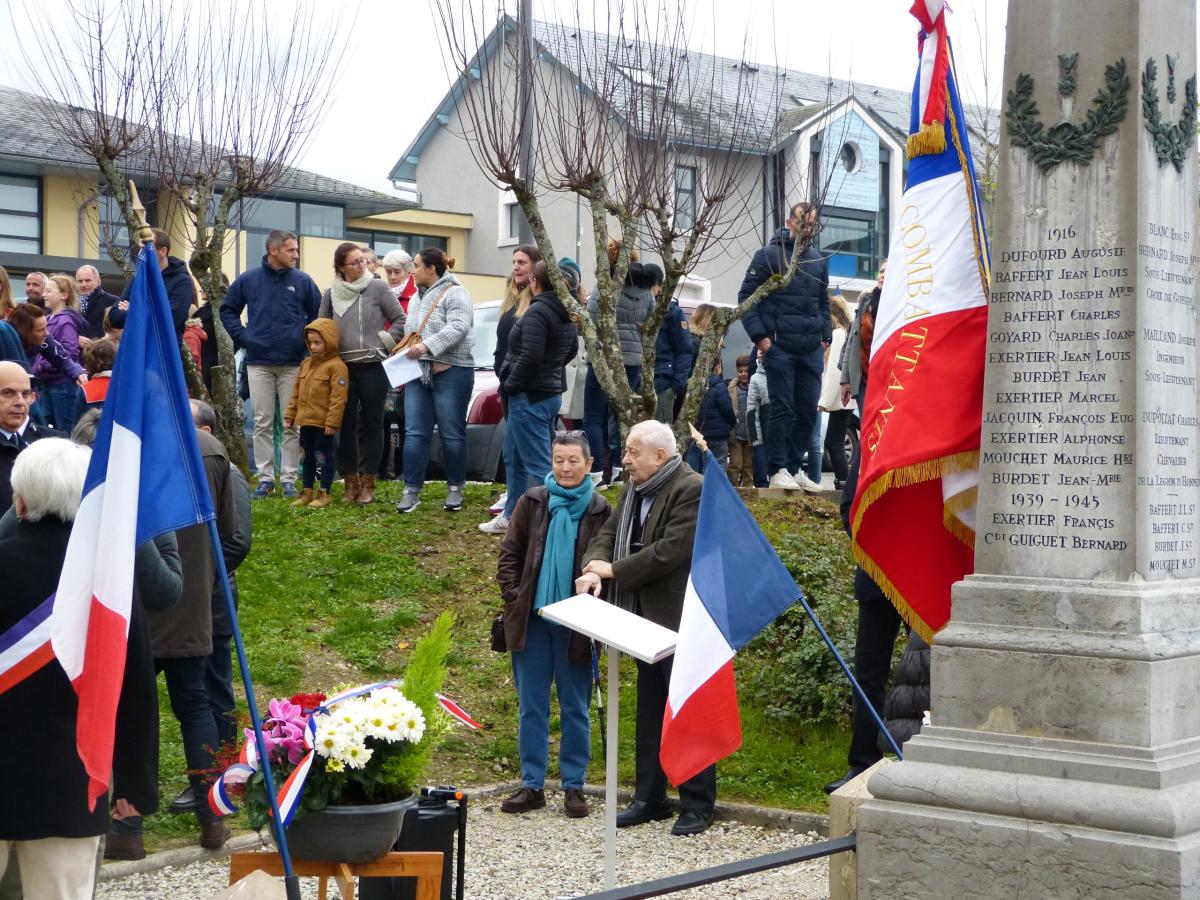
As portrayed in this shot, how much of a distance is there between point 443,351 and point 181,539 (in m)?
5.08

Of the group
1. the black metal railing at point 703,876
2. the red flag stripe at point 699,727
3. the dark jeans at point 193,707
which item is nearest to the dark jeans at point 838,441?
the dark jeans at point 193,707

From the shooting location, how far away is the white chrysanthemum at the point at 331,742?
5293 mm

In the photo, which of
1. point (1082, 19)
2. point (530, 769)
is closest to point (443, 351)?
point (530, 769)

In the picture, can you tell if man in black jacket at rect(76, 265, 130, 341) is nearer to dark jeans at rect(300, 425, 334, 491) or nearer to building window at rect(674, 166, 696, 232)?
dark jeans at rect(300, 425, 334, 491)

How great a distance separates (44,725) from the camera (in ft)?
16.5

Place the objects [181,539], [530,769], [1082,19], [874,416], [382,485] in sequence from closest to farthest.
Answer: [1082,19], [874,416], [181,539], [530,769], [382,485]

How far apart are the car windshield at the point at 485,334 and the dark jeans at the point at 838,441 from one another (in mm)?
4252

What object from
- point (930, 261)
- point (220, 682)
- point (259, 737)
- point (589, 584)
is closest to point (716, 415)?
point (589, 584)

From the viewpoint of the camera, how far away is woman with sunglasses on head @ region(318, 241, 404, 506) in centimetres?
1288

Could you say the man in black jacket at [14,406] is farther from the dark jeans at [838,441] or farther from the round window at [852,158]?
the round window at [852,158]

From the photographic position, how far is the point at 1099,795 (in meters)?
4.59

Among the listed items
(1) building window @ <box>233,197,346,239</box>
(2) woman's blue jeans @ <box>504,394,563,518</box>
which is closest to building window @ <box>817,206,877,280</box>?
(1) building window @ <box>233,197,346,239</box>

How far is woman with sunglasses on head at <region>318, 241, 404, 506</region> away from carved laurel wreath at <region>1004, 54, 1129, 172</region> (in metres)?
8.24

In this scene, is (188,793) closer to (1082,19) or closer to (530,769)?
(530,769)
